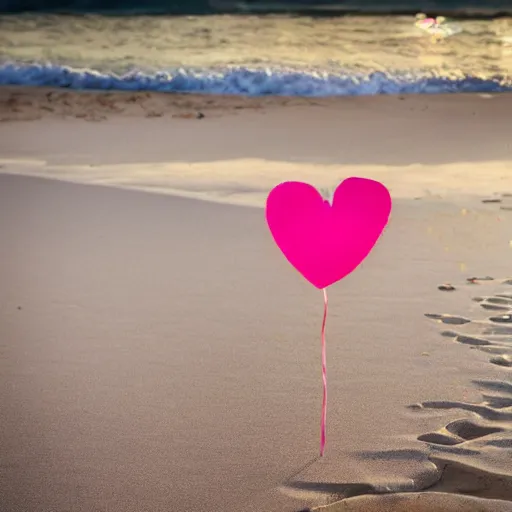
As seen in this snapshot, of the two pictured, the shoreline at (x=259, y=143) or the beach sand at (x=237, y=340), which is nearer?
the beach sand at (x=237, y=340)

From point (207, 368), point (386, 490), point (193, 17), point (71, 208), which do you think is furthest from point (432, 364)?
point (193, 17)

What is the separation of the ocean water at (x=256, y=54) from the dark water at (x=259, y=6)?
13 centimetres

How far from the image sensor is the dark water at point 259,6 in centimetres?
941

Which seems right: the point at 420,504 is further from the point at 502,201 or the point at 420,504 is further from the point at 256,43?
the point at 256,43

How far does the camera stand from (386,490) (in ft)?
4.83

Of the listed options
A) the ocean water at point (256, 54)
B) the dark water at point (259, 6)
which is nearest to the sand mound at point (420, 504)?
the ocean water at point (256, 54)

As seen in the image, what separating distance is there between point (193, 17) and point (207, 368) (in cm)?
786

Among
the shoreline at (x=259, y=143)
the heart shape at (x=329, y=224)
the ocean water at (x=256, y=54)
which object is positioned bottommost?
the heart shape at (x=329, y=224)

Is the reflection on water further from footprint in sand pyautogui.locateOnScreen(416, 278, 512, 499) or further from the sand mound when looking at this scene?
the sand mound

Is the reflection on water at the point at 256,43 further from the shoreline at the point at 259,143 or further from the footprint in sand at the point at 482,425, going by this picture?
the footprint in sand at the point at 482,425

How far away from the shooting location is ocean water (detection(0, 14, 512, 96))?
24.1 feet

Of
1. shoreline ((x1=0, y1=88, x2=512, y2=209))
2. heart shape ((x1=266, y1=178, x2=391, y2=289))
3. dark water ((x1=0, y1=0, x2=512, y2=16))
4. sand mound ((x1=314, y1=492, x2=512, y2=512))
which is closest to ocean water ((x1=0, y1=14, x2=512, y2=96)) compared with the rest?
dark water ((x1=0, y1=0, x2=512, y2=16))

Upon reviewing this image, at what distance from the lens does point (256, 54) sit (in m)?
8.25

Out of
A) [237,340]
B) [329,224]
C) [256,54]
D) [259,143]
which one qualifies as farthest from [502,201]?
[256,54]
